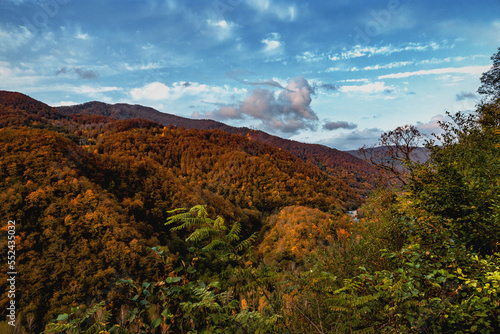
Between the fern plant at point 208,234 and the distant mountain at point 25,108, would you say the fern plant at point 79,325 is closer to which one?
the fern plant at point 208,234

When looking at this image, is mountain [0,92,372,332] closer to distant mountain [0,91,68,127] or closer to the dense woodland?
the dense woodland

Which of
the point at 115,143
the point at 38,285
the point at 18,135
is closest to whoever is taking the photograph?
the point at 38,285

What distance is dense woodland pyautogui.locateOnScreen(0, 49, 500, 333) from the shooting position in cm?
235

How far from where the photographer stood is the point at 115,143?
93.8 metres

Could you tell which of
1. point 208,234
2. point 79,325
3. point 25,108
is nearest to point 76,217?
point 79,325

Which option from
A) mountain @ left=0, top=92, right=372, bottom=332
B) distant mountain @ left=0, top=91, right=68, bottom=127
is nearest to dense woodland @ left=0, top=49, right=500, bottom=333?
mountain @ left=0, top=92, right=372, bottom=332

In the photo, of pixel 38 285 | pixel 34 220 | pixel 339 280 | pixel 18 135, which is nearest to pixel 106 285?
pixel 38 285

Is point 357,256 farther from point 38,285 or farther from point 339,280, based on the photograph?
point 38,285

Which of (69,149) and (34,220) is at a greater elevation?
(69,149)

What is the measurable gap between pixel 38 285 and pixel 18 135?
27.4 metres

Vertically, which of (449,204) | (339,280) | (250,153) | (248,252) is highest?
(250,153)

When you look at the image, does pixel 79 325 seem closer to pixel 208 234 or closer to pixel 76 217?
pixel 208 234

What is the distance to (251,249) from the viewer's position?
9.53 ft

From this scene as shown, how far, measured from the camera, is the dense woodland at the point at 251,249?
2346mm
